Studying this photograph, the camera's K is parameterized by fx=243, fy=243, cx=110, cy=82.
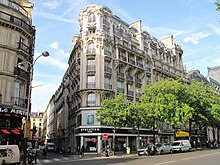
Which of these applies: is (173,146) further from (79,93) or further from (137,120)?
(79,93)

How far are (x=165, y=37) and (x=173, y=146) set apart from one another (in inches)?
1532

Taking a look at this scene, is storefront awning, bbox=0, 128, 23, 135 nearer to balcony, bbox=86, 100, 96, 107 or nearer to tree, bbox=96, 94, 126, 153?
tree, bbox=96, 94, 126, 153

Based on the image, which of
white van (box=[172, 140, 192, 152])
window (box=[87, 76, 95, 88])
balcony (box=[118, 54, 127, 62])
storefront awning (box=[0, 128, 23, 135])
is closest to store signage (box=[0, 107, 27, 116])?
storefront awning (box=[0, 128, 23, 135])

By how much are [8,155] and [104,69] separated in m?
26.1

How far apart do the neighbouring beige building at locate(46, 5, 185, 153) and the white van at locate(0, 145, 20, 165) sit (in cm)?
2057

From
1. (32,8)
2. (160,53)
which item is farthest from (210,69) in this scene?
(32,8)

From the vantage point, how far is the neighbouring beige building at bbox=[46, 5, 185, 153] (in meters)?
40.0

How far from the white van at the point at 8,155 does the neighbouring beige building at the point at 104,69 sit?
2057 centimetres

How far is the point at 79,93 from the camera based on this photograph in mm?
41406

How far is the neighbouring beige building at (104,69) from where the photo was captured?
40031 millimetres

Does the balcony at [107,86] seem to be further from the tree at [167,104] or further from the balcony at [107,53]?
the tree at [167,104]

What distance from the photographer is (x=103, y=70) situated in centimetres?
4197

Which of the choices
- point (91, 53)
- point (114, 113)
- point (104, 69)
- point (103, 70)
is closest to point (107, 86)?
point (103, 70)

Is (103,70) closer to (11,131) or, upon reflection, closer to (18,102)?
(18,102)
